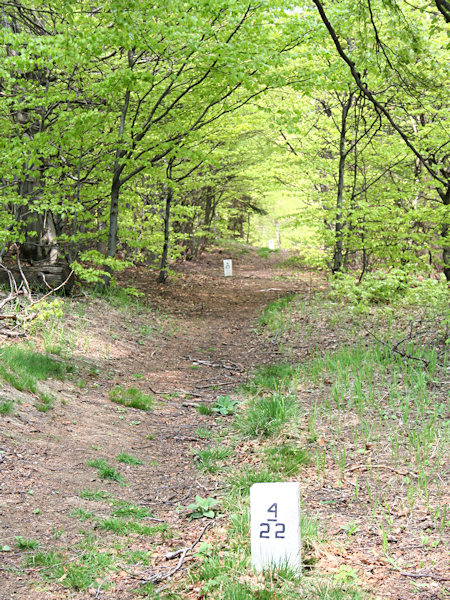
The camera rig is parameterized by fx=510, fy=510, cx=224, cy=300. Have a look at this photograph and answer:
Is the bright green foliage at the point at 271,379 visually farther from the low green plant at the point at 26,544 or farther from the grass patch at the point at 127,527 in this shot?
the low green plant at the point at 26,544

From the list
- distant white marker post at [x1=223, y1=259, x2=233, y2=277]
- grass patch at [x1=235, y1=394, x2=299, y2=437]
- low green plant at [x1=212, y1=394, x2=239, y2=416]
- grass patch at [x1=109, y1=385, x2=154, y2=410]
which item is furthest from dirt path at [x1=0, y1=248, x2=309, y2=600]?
distant white marker post at [x1=223, y1=259, x2=233, y2=277]

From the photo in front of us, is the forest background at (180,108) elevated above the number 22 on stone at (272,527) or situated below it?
above

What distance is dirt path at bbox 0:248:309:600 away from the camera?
11.1 ft

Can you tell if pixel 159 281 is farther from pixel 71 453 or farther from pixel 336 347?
pixel 71 453

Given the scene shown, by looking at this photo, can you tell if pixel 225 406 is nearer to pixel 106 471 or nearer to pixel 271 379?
pixel 271 379

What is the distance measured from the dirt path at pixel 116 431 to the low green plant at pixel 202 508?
0.39ft

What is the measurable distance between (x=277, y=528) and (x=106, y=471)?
1.98 m

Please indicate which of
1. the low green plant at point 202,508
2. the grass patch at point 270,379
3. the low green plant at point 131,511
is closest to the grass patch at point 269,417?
the grass patch at point 270,379

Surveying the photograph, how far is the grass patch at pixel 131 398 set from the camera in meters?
6.30

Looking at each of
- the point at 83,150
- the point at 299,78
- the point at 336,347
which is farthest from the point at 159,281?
the point at 336,347

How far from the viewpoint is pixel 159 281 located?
15789 mm

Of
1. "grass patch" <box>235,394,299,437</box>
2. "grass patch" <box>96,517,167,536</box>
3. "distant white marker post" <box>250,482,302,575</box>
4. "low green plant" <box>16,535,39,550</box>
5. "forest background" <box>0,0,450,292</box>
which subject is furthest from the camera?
"forest background" <box>0,0,450,292</box>

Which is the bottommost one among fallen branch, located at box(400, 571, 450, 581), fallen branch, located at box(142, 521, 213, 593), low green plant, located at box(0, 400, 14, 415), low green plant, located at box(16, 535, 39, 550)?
fallen branch, located at box(142, 521, 213, 593)

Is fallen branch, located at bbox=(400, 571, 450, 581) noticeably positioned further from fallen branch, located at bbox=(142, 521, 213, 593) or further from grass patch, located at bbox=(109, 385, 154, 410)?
grass patch, located at bbox=(109, 385, 154, 410)
